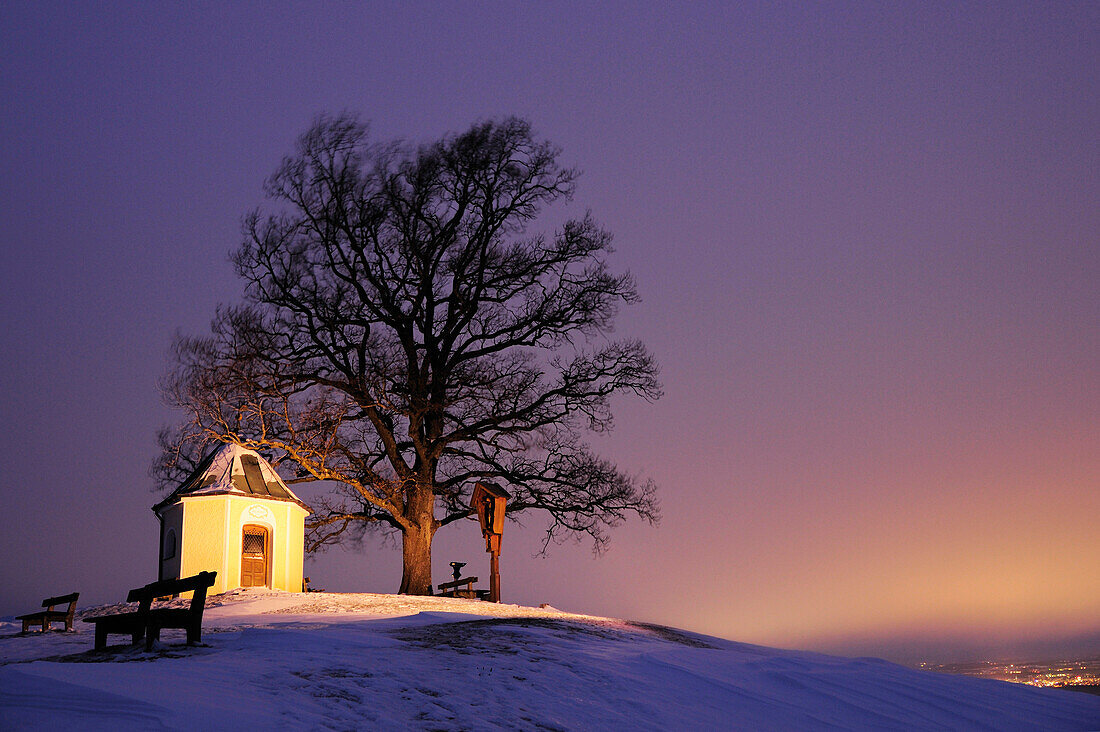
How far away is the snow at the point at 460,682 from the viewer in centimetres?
880

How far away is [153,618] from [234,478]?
14.9 m

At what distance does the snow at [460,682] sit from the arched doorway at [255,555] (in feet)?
20.5

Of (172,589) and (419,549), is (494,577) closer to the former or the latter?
(419,549)

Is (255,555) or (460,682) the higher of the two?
(255,555)

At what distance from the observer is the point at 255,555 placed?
2631 centimetres

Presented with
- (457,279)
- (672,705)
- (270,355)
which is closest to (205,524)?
(270,355)

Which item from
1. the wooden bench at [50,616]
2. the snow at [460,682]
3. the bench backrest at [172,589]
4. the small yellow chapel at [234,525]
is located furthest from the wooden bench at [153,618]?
the small yellow chapel at [234,525]

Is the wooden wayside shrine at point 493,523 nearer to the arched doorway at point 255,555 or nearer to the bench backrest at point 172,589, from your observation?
the arched doorway at point 255,555

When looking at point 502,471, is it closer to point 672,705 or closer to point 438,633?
point 438,633

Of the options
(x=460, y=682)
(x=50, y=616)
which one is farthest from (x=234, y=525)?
(x=460, y=682)

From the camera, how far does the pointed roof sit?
26.2 m

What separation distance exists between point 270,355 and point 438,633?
13.7 meters

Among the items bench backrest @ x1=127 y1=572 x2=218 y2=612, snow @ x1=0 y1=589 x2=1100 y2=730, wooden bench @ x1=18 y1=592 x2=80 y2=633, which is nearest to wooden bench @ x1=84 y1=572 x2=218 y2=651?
bench backrest @ x1=127 y1=572 x2=218 y2=612

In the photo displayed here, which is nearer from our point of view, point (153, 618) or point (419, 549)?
point (153, 618)
